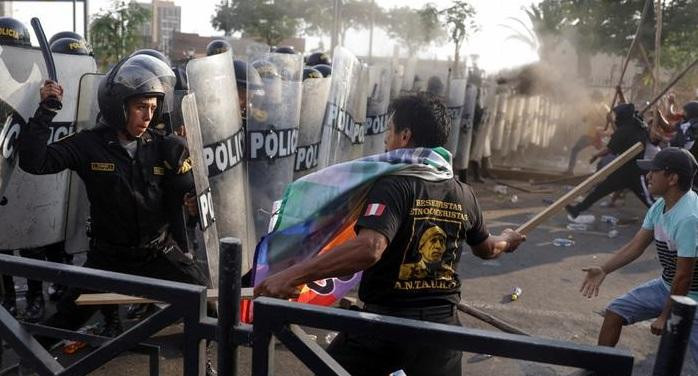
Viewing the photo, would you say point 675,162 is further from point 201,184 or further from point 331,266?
point 201,184

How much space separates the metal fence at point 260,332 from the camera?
1454 millimetres

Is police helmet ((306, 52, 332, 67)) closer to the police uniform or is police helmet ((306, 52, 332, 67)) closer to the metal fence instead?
the police uniform

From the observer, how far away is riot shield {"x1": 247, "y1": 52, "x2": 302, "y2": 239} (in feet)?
13.4

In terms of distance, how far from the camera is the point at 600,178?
3930mm

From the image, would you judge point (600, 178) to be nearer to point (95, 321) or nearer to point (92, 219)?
point (92, 219)

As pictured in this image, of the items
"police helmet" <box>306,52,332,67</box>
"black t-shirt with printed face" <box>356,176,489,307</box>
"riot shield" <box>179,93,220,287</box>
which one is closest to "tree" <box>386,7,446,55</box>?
"police helmet" <box>306,52,332,67</box>

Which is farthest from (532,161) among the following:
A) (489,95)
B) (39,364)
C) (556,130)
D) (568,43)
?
(39,364)

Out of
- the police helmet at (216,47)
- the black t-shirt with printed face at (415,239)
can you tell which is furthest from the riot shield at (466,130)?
the black t-shirt with printed face at (415,239)

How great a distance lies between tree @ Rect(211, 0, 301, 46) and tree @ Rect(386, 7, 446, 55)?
12181mm

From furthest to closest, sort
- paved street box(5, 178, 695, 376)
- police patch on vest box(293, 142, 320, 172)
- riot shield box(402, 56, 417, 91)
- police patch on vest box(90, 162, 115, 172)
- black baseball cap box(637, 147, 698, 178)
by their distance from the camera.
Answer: riot shield box(402, 56, 417, 91), police patch on vest box(293, 142, 320, 172), paved street box(5, 178, 695, 376), black baseball cap box(637, 147, 698, 178), police patch on vest box(90, 162, 115, 172)

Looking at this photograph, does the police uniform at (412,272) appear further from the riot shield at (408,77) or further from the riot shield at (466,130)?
the riot shield at (466,130)

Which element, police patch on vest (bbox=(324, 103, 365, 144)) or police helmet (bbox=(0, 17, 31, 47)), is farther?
police patch on vest (bbox=(324, 103, 365, 144))

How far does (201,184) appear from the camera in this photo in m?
3.27

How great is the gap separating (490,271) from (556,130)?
15.2m
